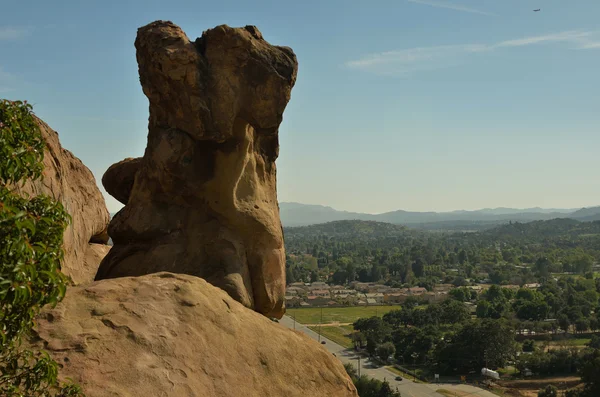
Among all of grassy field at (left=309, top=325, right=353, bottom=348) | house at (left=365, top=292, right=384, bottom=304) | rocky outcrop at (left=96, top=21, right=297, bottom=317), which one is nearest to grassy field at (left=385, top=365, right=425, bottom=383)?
grassy field at (left=309, top=325, right=353, bottom=348)

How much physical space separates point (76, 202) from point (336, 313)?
76.6 m

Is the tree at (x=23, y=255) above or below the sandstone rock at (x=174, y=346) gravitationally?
above

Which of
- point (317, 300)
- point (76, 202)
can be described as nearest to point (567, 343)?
point (317, 300)

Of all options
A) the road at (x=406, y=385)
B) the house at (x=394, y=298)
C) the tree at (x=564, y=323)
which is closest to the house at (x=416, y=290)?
the house at (x=394, y=298)

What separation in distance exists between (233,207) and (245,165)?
3.00 ft

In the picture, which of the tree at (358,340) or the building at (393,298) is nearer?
the tree at (358,340)

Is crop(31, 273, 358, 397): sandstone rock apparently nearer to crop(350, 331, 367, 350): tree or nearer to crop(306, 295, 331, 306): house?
crop(350, 331, 367, 350): tree

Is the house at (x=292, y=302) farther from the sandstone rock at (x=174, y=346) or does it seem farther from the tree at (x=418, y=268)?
the sandstone rock at (x=174, y=346)

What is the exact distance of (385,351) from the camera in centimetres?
5847

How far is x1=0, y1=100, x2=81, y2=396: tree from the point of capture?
14.0 feet

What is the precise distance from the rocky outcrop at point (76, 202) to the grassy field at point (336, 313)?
218 ft

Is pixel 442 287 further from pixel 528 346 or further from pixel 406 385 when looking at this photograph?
pixel 406 385

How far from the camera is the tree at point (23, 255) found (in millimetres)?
4281

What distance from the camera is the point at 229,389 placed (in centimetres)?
700
